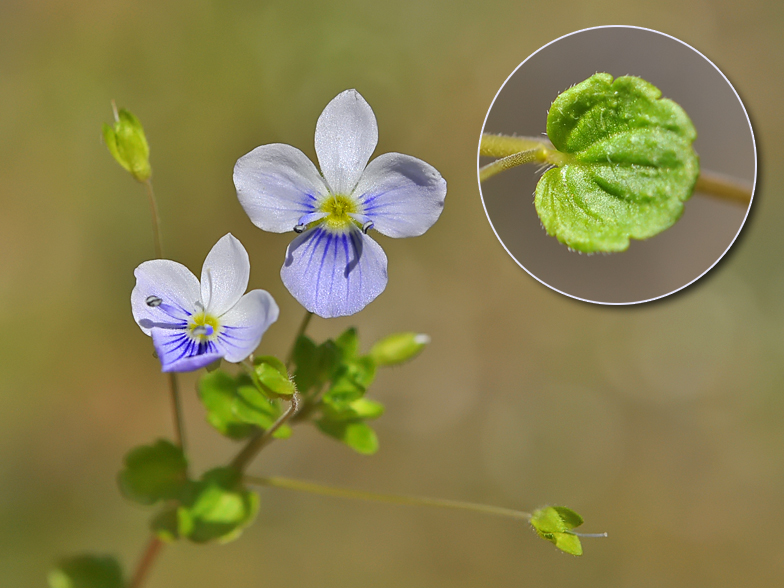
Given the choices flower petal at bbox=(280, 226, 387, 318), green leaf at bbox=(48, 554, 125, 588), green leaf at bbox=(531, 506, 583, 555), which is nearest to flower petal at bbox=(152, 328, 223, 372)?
flower petal at bbox=(280, 226, 387, 318)

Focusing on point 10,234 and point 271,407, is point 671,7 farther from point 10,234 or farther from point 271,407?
point 10,234

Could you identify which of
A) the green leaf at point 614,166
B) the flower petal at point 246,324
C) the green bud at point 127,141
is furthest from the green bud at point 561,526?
the green bud at point 127,141

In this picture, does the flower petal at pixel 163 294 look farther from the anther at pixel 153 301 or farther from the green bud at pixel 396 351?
the green bud at pixel 396 351

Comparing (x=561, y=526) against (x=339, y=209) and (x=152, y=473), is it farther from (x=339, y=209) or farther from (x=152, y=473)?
(x=152, y=473)

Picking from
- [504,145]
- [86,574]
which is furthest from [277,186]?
[86,574]

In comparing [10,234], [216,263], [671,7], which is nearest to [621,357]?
[671,7]

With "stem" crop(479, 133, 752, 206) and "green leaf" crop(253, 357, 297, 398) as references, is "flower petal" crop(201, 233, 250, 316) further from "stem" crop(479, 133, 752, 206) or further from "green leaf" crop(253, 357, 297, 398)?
"stem" crop(479, 133, 752, 206)
